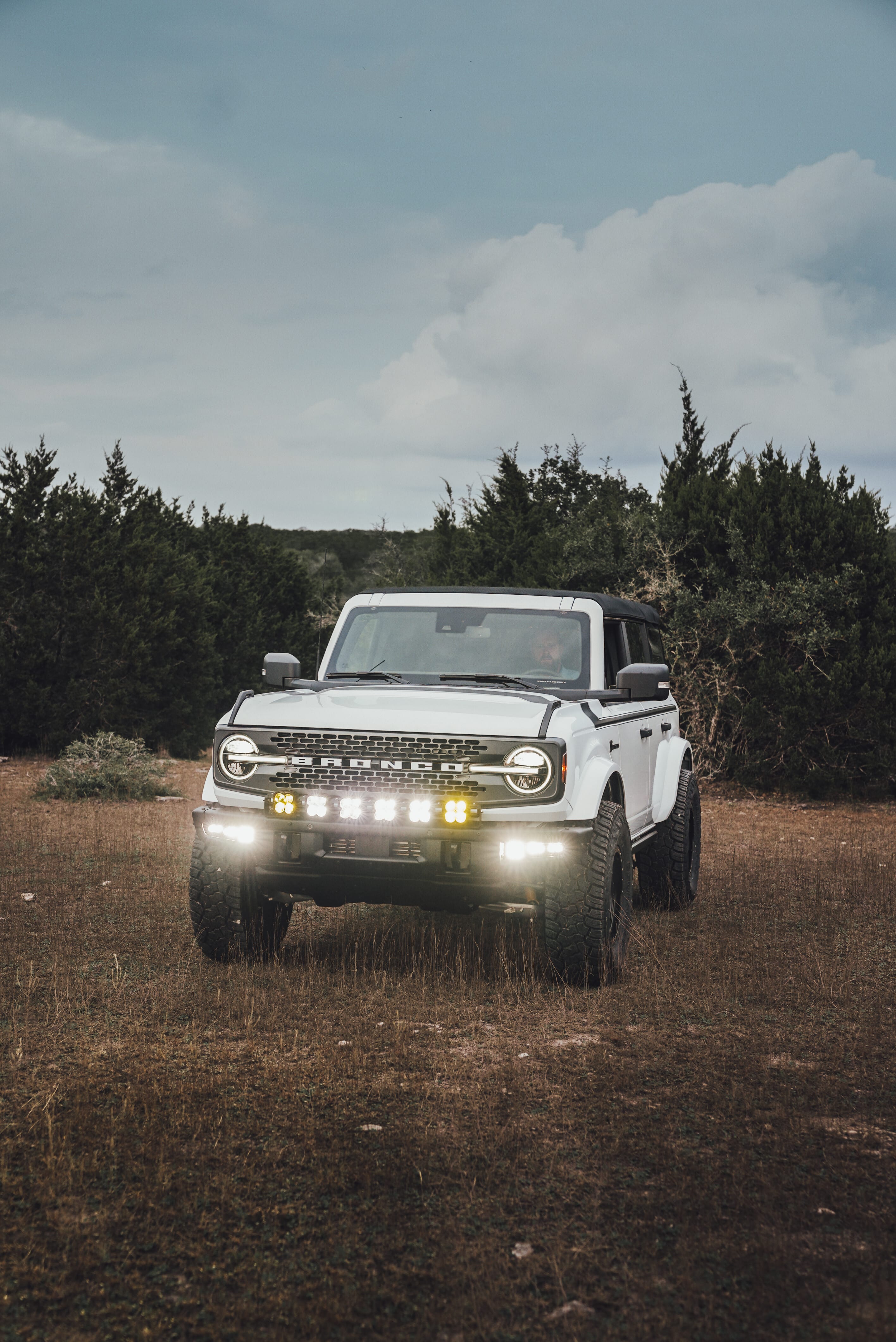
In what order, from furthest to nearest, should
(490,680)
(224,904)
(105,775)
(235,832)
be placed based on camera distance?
1. (105,775)
2. (490,680)
3. (224,904)
4. (235,832)

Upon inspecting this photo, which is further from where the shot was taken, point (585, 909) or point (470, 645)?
point (470, 645)

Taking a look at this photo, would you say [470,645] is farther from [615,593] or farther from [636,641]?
[615,593]

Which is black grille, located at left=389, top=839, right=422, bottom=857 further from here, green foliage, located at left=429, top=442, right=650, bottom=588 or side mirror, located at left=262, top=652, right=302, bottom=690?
green foliage, located at left=429, top=442, right=650, bottom=588

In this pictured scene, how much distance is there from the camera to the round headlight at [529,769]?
5324 mm

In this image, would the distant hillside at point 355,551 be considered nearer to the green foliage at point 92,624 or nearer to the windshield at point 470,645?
the green foliage at point 92,624

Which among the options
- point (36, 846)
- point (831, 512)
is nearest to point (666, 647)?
point (831, 512)

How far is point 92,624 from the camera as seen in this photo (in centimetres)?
2066

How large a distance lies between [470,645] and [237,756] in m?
1.74

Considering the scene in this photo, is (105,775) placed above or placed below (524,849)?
below

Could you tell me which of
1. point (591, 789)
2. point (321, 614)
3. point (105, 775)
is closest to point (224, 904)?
point (591, 789)

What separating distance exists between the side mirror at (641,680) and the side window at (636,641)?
3.32 ft

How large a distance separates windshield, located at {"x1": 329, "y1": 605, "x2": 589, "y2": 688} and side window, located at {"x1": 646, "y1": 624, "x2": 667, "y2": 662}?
5.29ft

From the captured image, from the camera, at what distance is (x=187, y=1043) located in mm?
4754

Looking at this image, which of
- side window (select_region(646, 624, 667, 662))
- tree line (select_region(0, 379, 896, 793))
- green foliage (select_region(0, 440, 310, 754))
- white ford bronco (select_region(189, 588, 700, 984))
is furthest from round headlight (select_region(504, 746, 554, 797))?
green foliage (select_region(0, 440, 310, 754))
